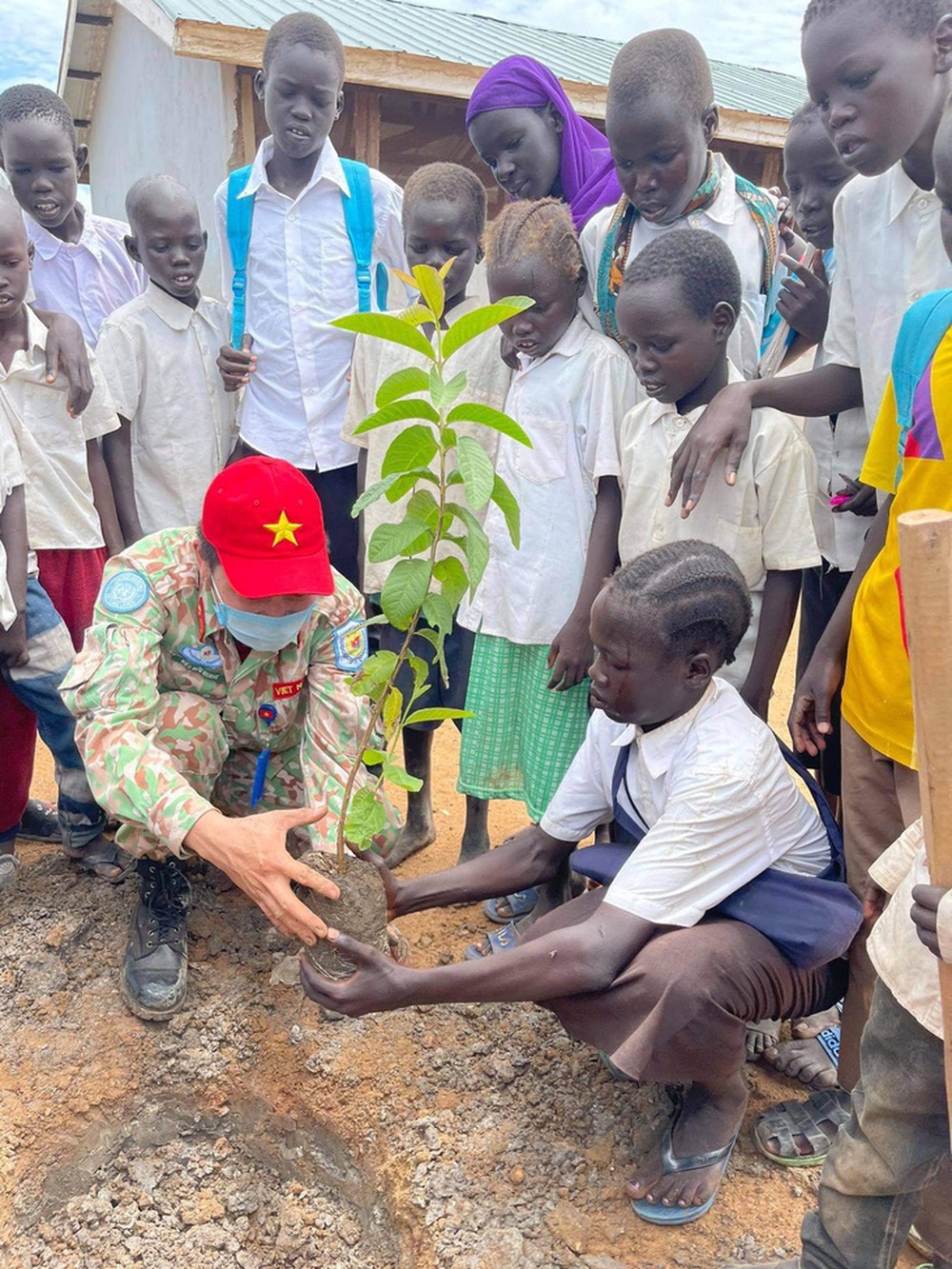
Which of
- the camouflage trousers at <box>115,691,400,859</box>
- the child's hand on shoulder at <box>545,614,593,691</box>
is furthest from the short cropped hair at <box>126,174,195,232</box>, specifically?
the child's hand on shoulder at <box>545,614,593,691</box>

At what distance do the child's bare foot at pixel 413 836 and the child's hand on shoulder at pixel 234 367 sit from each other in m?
1.49

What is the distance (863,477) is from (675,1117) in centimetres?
134

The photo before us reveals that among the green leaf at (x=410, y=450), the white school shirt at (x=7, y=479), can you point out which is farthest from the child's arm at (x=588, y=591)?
the white school shirt at (x=7, y=479)

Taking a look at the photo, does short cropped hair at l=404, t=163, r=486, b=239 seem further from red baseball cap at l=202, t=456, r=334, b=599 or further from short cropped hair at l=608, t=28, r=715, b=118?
red baseball cap at l=202, t=456, r=334, b=599

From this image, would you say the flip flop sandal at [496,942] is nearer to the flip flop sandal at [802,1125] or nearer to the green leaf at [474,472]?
the flip flop sandal at [802,1125]

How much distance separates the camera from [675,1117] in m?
2.23

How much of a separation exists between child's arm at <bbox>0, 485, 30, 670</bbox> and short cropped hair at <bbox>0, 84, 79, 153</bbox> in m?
1.44

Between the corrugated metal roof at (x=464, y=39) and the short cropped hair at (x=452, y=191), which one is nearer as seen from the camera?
the short cropped hair at (x=452, y=191)

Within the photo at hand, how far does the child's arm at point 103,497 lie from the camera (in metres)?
3.30

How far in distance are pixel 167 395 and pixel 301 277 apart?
0.58 m

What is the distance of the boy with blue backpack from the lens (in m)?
3.47

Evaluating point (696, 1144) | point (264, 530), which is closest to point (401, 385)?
point (264, 530)

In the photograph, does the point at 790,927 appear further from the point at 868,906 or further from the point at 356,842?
the point at 356,842

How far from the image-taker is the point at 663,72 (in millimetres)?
2564
